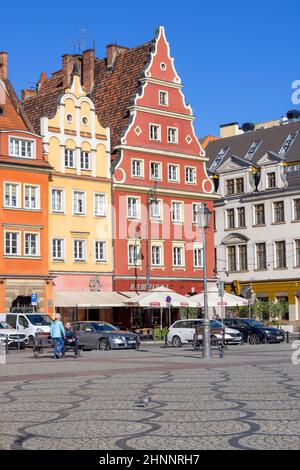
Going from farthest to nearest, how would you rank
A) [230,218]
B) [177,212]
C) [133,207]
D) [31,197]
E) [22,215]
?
[230,218], [177,212], [133,207], [31,197], [22,215]

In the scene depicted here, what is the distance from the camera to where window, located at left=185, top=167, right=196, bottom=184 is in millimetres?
63456

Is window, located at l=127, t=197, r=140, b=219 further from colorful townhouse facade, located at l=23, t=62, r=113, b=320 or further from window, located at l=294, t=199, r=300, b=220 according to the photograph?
window, located at l=294, t=199, r=300, b=220

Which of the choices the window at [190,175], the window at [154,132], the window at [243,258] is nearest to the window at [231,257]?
the window at [243,258]

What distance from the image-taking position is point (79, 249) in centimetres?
5691

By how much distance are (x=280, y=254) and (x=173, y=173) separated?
1218 cm

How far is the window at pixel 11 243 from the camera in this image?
52.3m

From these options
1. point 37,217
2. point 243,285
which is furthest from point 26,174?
point 243,285

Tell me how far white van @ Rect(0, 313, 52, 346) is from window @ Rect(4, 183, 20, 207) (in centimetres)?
934

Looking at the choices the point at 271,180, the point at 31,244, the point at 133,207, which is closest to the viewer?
the point at 31,244

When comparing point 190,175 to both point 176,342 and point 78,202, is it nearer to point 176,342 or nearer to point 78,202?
point 78,202

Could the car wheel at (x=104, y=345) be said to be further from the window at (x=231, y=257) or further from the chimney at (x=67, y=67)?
the window at (x=231, y=257)

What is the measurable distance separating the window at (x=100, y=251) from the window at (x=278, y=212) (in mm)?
17346

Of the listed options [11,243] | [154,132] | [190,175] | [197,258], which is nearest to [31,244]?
[11,243]

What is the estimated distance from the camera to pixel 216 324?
42.7 m
